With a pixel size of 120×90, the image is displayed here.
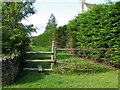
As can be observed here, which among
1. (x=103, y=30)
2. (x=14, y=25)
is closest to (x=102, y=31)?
(x=103, y=30)

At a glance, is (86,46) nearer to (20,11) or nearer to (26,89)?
(26,89)

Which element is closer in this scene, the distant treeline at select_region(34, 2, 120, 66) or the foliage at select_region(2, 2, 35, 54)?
the foliage at select_region(2, 2, 35, 54)

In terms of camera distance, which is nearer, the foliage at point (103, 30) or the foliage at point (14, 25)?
the foliage at point (14, 25)

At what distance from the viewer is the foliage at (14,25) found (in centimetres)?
673

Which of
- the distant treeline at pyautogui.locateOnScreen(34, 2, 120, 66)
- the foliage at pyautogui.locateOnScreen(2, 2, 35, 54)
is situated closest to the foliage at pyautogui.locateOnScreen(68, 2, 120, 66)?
the distant treeline at pyautogui.locateOnScreen(34, 2, 120, 66)

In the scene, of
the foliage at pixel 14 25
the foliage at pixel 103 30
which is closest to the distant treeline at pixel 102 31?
the foliage at pixel 103 30

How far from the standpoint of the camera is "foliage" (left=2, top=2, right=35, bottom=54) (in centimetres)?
673

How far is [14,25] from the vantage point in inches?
454

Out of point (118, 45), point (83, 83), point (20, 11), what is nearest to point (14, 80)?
point (83, 83)

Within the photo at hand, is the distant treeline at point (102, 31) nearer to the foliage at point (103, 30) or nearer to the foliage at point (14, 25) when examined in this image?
the foliage at point (103, 30)

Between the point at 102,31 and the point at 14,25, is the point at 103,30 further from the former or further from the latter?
the point at 14,25

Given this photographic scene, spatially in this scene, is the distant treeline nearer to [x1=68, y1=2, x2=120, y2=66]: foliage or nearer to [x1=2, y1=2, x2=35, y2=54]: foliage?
[x1=68, y1=2, x2=120, y2=66]: foliage

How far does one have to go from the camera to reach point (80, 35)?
10.1m

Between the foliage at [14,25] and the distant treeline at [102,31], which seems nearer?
the foliage at [14,25]
